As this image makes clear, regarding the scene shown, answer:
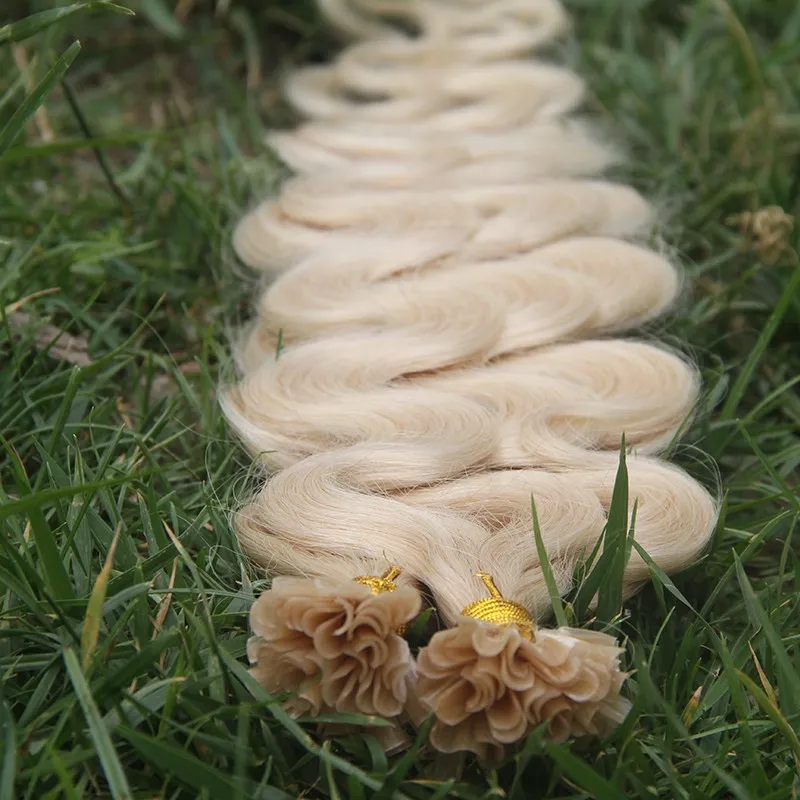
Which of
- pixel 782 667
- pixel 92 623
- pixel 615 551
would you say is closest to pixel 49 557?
pixel 92 623

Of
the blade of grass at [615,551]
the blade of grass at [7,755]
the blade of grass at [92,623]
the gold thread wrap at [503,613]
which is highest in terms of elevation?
the blade of grass at [92,623]

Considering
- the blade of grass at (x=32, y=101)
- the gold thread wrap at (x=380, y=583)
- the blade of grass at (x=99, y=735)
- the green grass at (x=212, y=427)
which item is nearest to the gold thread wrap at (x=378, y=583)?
the gold thread wrap at (x=380, y=583)

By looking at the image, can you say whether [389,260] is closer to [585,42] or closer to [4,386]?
[4,386]

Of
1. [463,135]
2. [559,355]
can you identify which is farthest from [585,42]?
[559,355]

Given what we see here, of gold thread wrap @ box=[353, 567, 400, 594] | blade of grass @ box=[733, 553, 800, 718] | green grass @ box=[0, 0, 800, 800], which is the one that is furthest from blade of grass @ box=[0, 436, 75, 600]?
blade of grass @ box=[733, 553, 800, 718]

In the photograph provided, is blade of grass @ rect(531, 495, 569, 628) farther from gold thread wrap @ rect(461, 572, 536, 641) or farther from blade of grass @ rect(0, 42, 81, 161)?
blade of grass @ rect(0, 42, 81, 161)

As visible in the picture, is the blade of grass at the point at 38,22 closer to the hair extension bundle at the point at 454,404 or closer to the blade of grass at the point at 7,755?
the hair extension bundle at the point at 454,404
